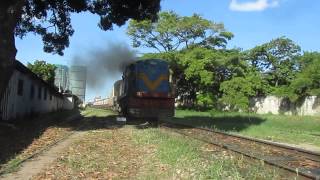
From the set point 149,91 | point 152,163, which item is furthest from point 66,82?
point 152,163

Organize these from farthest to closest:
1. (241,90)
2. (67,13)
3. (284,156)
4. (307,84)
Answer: (241,90) < (307,84) < (67,13) < (284,156)

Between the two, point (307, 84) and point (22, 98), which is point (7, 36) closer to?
point (22, 98)

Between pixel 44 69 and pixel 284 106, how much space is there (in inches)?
1263

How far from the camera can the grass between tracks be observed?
10531 mm

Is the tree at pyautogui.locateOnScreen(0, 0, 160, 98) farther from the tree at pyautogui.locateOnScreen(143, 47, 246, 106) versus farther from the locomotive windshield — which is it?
the tree at pyautogui.locateOnScreen(143, 47, 246, 106)

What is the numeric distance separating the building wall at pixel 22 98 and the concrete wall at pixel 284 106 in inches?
1015

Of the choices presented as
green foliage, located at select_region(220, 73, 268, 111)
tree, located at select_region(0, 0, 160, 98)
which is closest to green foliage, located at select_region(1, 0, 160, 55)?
tree, located at select_region(0, 0, 160, 98)

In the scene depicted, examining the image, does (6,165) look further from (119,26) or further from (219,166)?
(119,26)

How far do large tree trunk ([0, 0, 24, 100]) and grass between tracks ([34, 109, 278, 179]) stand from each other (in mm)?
3814

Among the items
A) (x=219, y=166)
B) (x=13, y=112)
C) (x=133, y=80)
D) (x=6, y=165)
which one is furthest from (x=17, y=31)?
(x=219, y=166)

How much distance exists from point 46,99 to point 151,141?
3177cm

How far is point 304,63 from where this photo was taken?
63656 millimetres

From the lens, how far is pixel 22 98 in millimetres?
32281

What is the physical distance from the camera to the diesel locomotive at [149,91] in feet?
98.5
